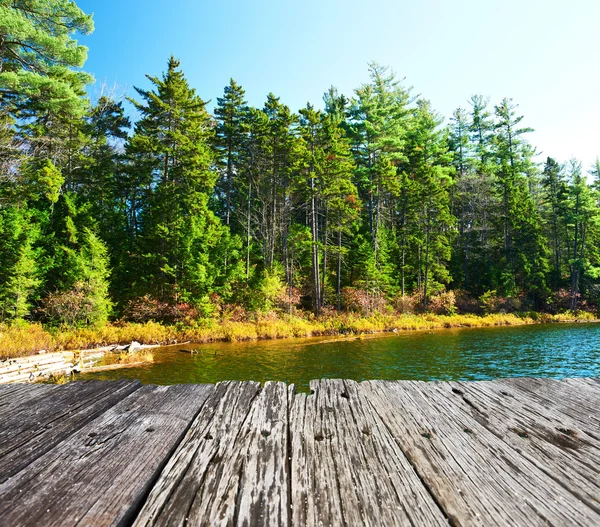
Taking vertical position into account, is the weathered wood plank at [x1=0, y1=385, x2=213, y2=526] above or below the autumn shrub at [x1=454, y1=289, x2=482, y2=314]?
above

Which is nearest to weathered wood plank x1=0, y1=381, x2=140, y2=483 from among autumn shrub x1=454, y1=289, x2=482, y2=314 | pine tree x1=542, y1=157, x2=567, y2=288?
autumn shrub x1=454, y1=289, x2=482, y2=314

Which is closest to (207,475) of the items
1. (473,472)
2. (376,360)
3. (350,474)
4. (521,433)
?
(350,474)

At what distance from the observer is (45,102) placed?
14.7 metres

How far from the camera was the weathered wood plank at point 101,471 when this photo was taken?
0.90 meters

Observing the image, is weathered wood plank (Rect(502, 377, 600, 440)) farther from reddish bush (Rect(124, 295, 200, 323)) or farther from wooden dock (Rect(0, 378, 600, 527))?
reddish bush (Rect(124, 295, 200, 323))

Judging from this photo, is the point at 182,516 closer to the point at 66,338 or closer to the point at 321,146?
the point at 66,338

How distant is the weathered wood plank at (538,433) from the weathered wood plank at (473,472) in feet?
0.14

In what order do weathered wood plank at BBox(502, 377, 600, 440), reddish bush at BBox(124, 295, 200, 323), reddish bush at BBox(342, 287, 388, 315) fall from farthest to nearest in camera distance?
reddish bush at BBox(342, 287, 388, 315), reddish bush at BBox(124, 295, 200, 323), weathered wood plank at BBox(502, 377, 600, 440)

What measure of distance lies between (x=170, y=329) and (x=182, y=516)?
20844mm

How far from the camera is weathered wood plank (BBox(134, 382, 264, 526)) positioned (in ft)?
2.94

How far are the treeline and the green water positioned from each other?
7.18 meters

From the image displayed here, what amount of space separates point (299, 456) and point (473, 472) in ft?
1.99

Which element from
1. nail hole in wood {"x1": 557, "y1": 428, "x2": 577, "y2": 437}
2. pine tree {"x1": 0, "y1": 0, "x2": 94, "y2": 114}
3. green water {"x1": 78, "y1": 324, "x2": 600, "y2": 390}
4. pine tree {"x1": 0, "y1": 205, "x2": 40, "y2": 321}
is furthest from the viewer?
pine tree {"x1": 0, "y1": 205, "x2": 40, "y2": 321}

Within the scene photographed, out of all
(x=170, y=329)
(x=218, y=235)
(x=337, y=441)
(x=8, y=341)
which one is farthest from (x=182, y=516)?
(x=218, y=235)
